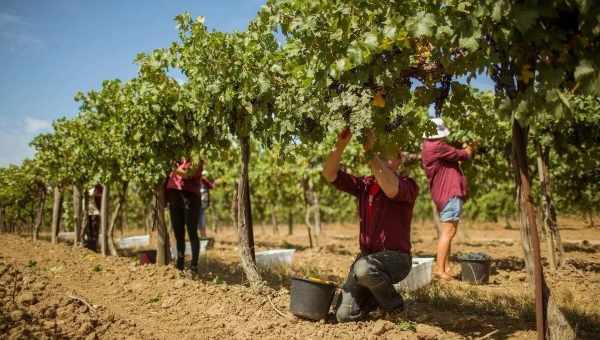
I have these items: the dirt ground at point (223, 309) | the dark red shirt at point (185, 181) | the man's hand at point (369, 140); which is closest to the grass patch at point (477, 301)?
the dirt ground at point (223, 309)

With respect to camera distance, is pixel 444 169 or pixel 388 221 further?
pixel 444 169

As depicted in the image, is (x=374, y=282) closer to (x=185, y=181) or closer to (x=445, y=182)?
(x=445, y=182)

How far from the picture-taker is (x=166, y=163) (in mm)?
5430

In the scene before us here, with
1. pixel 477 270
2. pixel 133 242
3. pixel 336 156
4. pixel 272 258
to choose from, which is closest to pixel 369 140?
pixel 336 156

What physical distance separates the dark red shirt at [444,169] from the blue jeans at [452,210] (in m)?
0.04

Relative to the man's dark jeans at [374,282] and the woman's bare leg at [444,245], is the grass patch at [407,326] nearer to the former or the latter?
the man's dark jeans at [374,282]

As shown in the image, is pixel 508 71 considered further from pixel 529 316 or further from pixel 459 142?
pixel 459 142

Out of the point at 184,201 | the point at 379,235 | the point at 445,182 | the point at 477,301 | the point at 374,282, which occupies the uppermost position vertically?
the point at 445,182

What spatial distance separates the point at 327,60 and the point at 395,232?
1.47 metres

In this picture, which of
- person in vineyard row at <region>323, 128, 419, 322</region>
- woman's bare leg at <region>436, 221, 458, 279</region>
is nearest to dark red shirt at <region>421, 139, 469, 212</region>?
woman's bare leg at <region>436, 221, 458, 279</region>

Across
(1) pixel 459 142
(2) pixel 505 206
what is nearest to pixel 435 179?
(1) pixel 459 142

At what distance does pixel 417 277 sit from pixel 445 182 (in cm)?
122

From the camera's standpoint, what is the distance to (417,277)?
4676 millimetres

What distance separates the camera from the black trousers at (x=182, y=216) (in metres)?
5.39
